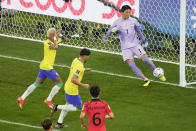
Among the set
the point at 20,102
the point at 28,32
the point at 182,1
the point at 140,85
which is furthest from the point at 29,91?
the point at 28,32

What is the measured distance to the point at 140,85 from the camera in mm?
15867

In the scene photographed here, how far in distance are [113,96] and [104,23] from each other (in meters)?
4.68

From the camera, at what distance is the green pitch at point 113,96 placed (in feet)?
42.1

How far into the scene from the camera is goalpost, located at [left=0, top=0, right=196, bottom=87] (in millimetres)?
17203

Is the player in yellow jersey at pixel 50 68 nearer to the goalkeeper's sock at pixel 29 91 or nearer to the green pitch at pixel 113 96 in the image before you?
the goalkeeper's sock at pixel 29 91

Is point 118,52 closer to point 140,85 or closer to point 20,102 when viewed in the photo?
point 140,85

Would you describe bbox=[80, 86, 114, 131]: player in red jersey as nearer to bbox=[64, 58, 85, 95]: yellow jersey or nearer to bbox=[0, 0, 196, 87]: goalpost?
bbox=[64, 58, 85, 95]: yellow jersey

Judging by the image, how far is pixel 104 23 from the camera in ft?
62.4

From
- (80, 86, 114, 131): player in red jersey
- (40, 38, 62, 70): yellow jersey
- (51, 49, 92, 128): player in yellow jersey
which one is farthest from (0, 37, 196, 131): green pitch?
(80, 86, 114, 131): player in red jersey

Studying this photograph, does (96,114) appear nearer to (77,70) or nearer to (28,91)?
(77,70)

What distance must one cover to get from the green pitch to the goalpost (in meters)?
0.45

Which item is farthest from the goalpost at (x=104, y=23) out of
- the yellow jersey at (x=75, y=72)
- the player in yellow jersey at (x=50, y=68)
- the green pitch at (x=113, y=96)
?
the yellow jersey at (x=75, y=72)

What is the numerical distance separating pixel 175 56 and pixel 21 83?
4946 millimetres

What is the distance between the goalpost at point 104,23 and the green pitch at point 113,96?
1.48 ft
